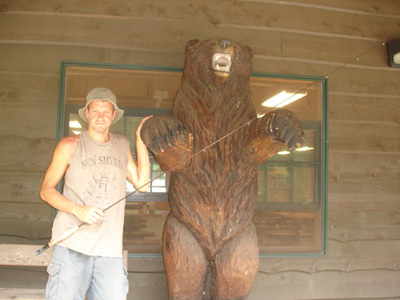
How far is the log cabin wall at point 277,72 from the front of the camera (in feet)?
8.82

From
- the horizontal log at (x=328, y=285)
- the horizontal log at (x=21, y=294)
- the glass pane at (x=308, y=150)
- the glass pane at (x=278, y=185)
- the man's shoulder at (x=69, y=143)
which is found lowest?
the horizontal log at (x=328, y=285)

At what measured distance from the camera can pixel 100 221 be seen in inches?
69.4

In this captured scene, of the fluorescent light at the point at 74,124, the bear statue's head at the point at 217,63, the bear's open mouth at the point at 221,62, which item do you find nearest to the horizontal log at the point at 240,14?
the fluorescent light at the point at 74,124

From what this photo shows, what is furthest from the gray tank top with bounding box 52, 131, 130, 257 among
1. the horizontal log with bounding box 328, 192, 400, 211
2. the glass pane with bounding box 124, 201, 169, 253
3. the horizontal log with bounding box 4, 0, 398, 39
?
the horizontal log with bounding box 328, 192, 400, 211

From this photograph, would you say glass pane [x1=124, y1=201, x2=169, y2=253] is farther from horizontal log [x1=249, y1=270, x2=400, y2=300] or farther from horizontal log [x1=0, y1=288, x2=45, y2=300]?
horizontal log [x1=249, y1=270, x2=400, y2=300]

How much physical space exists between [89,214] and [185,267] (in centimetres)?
64

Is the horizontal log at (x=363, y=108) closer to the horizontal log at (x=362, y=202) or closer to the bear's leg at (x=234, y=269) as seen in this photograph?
the horizontal log at (x=362, y=202)

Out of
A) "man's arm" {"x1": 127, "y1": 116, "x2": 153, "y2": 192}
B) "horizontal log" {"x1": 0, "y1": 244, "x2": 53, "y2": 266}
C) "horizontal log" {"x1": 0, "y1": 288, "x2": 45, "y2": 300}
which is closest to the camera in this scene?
"man's arm" {"x1": 127, "y1": 116, "x2": 153, "y2": 192}

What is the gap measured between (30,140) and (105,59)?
31.0 inches

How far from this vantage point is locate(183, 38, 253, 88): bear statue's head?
6.23ft

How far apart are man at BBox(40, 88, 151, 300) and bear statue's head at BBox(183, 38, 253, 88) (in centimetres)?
49

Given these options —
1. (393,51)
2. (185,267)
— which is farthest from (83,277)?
(393,51)

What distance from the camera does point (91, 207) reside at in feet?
5.34

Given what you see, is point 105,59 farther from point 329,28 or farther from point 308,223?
point 308,223
